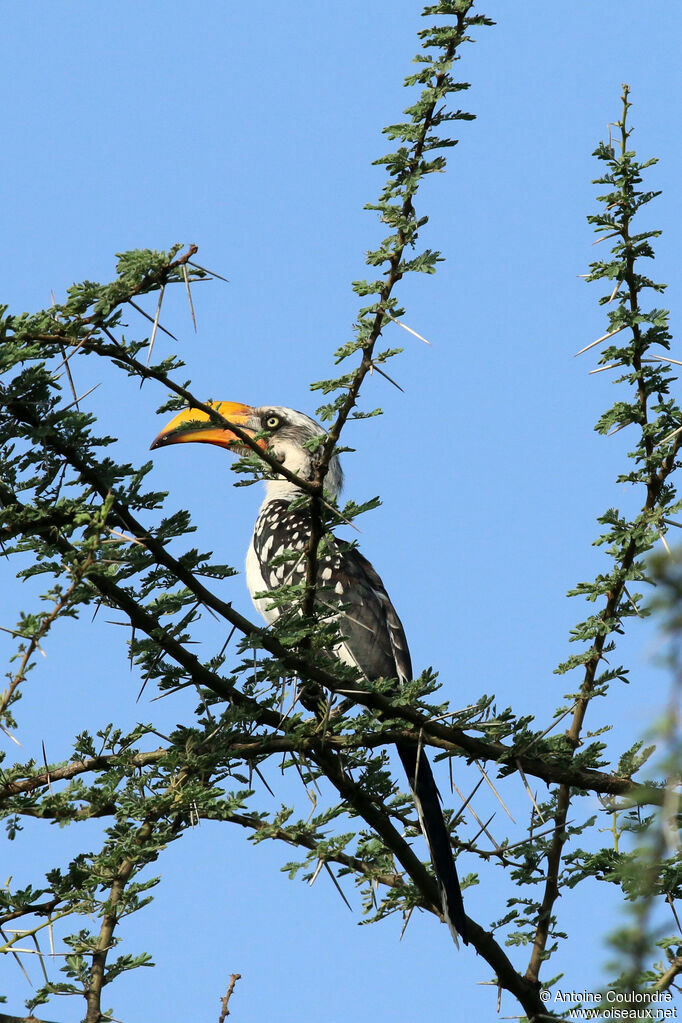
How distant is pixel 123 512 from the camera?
2.97 m

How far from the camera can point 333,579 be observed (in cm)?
532

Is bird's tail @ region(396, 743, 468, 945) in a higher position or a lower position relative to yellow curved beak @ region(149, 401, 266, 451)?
lower

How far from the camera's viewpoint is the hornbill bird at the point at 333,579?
3.49 m

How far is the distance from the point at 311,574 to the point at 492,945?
153cm

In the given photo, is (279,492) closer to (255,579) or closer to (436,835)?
(255,579)

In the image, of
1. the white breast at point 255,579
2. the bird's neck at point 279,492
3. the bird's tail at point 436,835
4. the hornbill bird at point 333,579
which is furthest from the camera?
the bird's neck at point 279,492

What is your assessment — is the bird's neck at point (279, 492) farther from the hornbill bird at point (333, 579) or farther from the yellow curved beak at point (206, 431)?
the yellow curved beak at point (206, 431)

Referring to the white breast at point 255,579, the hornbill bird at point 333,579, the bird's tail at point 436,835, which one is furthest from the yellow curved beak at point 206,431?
the bird's tail at point 436,835

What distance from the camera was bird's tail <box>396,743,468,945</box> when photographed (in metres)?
3.84

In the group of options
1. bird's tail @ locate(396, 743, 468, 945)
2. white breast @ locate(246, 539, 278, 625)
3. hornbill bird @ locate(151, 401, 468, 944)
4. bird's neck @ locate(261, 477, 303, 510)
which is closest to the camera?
hornbill bird @ locate(151, 401, 468, 944)

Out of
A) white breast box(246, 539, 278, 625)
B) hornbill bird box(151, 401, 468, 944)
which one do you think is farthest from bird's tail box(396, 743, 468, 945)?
white breast box(246, 539, 278, 625)

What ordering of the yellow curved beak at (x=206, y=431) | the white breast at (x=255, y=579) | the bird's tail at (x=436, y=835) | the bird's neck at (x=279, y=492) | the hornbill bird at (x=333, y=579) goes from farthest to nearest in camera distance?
the bird's neck at (x=279, y=492)
the yellow curved beak at (x=206, y=431)
the white breast at (x=255, y=579)
the bird's tail at (x=436, y=835)
the hornbill bird at (x=333, y=579)

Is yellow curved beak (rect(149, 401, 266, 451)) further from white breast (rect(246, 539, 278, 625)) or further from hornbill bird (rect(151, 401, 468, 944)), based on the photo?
white breast (rect(246, 539, 278, 625))

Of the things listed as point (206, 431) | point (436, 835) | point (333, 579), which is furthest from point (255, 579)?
point (436, 835)
